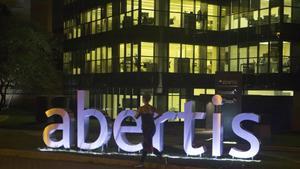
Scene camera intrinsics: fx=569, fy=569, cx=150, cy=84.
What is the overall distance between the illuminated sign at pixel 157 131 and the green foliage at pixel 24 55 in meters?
18.6

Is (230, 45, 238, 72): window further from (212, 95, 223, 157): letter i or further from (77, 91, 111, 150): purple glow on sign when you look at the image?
(212, 95, 223, 157): letter i

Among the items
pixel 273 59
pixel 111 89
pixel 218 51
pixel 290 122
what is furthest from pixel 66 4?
pixel 290 122

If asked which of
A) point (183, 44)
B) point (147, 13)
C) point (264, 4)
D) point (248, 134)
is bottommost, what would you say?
point (248, 134)

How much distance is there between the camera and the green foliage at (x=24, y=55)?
119 feet

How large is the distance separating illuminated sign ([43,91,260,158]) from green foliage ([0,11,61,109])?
1861 cm

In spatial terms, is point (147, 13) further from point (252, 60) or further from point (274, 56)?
point (274, 56)

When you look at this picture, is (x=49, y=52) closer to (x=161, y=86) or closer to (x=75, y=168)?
(x=161, y=86)

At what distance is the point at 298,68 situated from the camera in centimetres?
3981

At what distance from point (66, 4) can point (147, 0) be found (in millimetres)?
15583

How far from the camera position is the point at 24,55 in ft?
120

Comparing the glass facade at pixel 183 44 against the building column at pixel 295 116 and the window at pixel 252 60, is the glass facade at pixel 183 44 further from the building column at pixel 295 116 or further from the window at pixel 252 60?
the building column at pixel 295 116

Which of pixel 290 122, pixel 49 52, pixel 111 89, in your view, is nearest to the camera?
pixel 290 122

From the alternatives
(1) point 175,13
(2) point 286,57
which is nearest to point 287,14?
(2) point 286,57

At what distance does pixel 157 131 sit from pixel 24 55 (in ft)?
69.7
